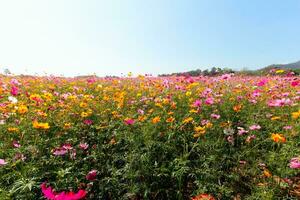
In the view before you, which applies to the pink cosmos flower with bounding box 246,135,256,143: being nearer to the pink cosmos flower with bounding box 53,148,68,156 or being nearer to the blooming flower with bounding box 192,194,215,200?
the blooming flower with bounding box 192,194,215,200

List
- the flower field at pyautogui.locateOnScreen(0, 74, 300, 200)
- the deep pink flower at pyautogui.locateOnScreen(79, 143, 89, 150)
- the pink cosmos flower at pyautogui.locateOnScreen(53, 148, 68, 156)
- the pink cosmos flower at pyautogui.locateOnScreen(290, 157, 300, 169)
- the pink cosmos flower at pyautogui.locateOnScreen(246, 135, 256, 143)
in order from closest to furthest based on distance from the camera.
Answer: the pink cosmos flower at pyautogui.locateOnScreen(290, 157, 300, 169)
the flower field at pyautogui.locateOnScreen(0, 74, 300, 200)
the pink cosmos flower at pyautogui.locateOnScreen(53, 148, 68, 156)
the deep pink flower at pyautogui.locateOnScreen(79, 143, 89, 150)
the pink cosmos flower at pyautogui.locateOnScreen(246, 135, 256, 143)

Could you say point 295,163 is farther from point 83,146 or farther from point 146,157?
point 83,146

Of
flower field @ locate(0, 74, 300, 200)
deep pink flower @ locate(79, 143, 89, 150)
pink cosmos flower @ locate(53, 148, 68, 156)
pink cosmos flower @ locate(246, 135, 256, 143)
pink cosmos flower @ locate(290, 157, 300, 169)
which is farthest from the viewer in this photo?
pink cosmos flower @ locate(246, 135, 256, 143)

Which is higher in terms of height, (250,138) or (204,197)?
(250,138)

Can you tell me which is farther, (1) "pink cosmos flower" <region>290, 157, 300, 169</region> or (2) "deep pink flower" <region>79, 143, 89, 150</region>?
(2) "deep pink flower" <region>79, 143, 89, 150</region>

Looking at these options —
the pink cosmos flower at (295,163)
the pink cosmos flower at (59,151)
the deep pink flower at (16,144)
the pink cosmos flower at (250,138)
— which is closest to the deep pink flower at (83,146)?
the pink cosmos flower at (59,151)

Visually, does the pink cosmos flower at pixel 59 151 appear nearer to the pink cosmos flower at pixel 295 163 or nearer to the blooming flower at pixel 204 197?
the blooming flower at pixel 204 197

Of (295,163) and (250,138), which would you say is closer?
(295,163)

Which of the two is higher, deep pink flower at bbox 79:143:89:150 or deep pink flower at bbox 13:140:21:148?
deep pink flower at bbox 13:140:21:148

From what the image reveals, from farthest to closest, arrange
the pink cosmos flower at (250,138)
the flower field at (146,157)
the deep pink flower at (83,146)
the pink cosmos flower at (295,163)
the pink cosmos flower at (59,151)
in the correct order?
the pink cosmos flower at (250,138)
the deep pink flower at (83,146)
the pink cosmos flower at (59,151)
the flower field at (146,157)
the pink cosmos flower at (295,163)

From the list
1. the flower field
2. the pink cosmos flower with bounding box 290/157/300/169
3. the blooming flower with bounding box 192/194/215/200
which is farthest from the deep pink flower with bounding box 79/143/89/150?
the pink cosmos flower with bounding box 290/157/300/169

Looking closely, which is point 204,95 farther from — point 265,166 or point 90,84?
point 90,84

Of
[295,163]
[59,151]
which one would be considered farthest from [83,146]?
[295,163]

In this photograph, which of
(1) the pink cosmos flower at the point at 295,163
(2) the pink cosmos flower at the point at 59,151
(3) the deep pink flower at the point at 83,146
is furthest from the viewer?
(3) the deep pink flower at the point at 83,146
